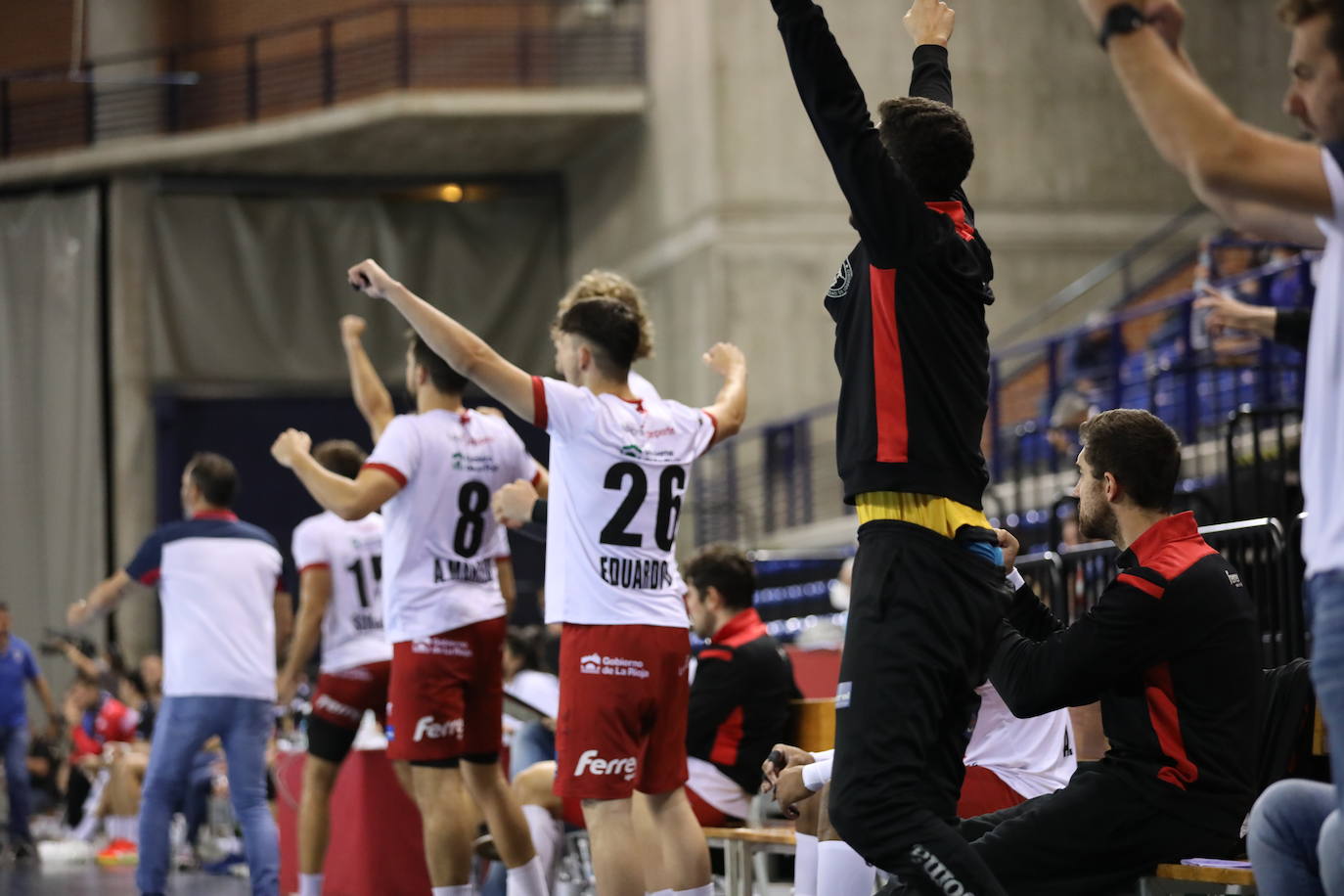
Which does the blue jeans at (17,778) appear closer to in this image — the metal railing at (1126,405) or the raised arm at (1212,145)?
the metal railing at (1126,405)

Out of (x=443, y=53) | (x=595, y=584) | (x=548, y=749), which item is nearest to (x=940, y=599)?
(x=595, y=584)

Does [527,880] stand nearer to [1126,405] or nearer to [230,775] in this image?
[230,775]

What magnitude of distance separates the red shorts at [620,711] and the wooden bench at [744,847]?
1.95 ft

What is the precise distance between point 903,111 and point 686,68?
15398 mm

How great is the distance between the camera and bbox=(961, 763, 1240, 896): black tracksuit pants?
3.69 meters

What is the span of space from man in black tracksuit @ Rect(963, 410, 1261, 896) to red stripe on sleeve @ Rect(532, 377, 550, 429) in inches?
56.4

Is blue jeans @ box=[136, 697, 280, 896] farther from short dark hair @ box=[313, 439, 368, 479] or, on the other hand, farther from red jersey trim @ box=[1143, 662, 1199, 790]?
red jersey trim @ box=[1143, 662, 1199, 790]

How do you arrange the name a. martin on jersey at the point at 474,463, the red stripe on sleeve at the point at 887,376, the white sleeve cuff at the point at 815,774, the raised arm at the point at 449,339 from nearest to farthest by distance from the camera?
the red stripe on sleeve at the point at 887,376, the white sleeve cuff at the point at 815,774, the raised arm at the point at 449,339, the name a. martin on jersey at the point at 474,463

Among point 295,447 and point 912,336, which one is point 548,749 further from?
point 912,336

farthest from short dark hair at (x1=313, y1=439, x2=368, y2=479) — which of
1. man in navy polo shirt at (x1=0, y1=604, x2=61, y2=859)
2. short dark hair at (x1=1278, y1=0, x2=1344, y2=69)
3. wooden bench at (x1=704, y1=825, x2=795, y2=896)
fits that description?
man in navy polo shirt at (x1=0, y1=604, x2=61, y2=859)

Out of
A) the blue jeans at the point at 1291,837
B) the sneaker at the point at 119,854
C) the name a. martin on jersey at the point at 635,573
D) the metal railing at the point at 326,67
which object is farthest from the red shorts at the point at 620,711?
the metal railing at the point at 326,67

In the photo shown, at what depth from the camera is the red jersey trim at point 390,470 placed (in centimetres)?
567

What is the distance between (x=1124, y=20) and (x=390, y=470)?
3686mm

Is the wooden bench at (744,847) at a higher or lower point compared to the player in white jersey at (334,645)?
lower
